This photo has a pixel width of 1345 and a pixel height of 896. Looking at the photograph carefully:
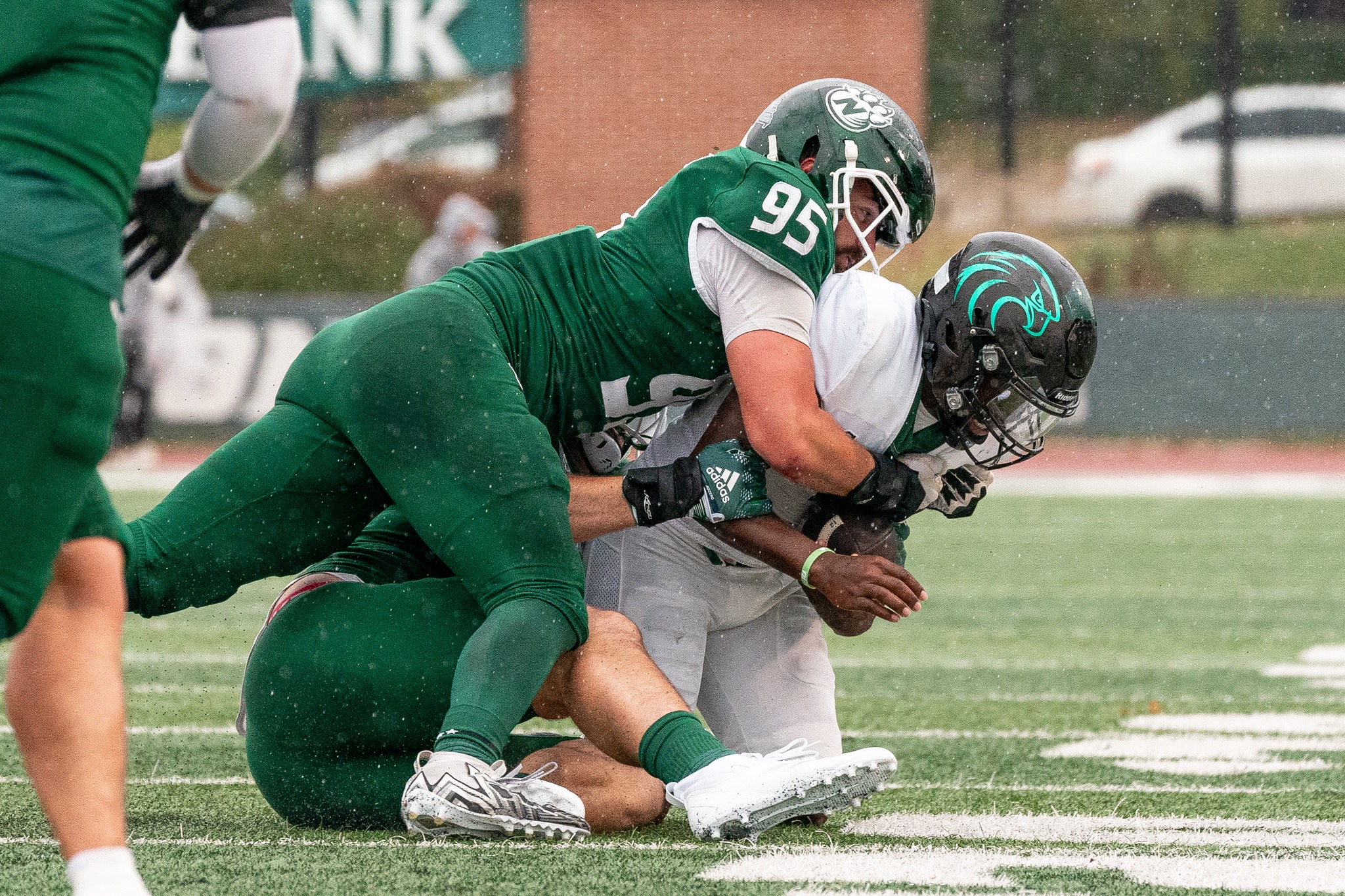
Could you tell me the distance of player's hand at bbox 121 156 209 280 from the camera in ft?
7.32

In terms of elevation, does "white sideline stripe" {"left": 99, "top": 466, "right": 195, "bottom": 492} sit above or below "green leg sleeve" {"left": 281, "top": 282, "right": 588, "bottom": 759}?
below

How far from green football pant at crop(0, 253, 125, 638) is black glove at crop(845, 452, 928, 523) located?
146 centimetres

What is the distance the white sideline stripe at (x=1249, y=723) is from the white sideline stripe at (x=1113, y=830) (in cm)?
118

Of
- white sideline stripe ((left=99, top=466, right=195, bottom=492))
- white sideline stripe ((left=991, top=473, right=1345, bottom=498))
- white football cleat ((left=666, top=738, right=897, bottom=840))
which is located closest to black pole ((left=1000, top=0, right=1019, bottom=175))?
white sideline stripe ((left=991, top=473, right=1345, bottom=498))

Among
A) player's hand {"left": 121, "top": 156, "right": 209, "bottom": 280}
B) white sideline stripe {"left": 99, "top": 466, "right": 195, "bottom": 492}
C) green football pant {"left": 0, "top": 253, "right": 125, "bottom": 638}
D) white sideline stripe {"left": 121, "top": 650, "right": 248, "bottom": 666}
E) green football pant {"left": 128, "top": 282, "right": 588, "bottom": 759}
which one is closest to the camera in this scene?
green football pant {"left": 0, "top": 253, "right": 125, "bottom": 638}

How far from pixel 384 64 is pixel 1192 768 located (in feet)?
51.0

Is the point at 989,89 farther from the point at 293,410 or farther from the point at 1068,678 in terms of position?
the point at 293,410

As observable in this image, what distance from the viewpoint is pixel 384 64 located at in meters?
18.1

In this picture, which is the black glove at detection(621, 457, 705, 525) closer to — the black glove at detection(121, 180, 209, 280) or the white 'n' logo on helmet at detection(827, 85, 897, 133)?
the white 'n' logo on helmet at detection(827, 85, 897, 133)

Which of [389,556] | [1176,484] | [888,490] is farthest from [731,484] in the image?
[1176,484]

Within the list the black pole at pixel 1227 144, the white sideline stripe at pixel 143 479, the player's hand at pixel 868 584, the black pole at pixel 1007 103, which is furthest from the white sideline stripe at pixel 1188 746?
the black pole at pixel 1007 103

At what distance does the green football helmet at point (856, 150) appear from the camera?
3.33 meters

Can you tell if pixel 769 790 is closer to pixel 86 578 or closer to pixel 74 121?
pixel 86 578

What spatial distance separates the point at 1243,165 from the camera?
18.7 metres
